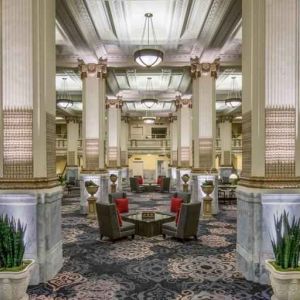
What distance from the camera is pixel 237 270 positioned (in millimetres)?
4852

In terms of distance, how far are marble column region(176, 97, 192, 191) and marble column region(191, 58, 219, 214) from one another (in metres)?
5.10

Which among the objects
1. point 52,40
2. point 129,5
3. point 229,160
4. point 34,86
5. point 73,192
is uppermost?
point 129,5

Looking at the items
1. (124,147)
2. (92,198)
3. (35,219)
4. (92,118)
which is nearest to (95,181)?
(92,198)

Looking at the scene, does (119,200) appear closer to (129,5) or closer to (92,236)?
(92,236)

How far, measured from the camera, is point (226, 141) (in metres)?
21.5

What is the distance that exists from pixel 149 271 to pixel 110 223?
5.98 ft

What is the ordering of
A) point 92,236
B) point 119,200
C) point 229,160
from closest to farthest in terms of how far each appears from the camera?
point 92,236 < point 119,200 < point 229,160

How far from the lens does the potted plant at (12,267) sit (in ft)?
10.9

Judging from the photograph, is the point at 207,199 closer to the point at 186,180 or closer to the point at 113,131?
the point at 186,180

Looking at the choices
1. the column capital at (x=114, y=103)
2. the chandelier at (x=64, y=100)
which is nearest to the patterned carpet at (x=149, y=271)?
the chandelier at (x=64, y=100)

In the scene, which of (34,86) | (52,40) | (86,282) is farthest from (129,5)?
(86,282)

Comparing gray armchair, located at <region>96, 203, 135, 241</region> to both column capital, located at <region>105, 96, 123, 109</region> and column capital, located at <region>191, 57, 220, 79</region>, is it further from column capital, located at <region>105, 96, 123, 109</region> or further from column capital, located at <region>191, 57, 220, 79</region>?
column capital, located at <region>105, 96, 123, 109</region>

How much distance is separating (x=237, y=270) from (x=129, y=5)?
5666 mm

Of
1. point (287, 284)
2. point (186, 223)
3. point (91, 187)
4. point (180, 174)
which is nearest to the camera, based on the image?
point (287, 284)
